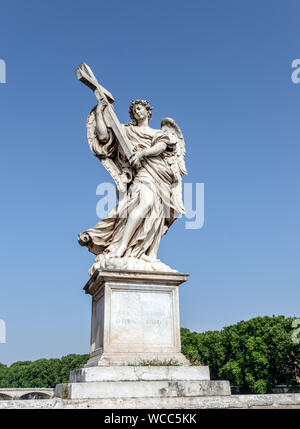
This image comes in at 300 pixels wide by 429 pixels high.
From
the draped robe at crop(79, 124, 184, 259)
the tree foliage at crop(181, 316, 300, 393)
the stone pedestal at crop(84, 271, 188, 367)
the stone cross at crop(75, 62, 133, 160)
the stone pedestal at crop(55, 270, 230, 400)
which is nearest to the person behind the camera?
the stone pedestal at crop(55, 270, 230, 400)

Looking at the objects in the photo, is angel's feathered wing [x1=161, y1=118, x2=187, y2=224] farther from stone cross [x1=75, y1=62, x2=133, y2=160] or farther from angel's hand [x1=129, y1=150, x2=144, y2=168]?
stone cross [x1=75, y1=62, x2=133, y2=160]

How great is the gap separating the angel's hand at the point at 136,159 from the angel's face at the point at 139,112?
117 centimetres

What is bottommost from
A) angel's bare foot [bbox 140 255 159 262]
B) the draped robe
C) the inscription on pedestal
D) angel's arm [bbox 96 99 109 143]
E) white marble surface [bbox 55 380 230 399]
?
white marble surface [bbox 55 380 230 399]

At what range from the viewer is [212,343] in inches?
1644

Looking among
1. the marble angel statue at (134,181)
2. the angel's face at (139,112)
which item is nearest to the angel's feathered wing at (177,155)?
the marble angel statue at (134,181)

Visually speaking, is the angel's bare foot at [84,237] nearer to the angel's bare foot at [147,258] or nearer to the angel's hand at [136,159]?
the angel's bare foot at [147,258]

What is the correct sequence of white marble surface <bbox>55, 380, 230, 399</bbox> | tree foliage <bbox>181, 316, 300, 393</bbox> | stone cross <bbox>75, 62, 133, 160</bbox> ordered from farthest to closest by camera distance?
tree foliage <bbox>181, 316, 300, 393</bbox>, stone cross <bbox>75, 62, 133, 160</bbox>, white marble surface <bbox>55, 380, 230, 399</bbox>

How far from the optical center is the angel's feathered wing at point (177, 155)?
8977 mm

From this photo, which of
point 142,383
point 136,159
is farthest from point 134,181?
point 142,383

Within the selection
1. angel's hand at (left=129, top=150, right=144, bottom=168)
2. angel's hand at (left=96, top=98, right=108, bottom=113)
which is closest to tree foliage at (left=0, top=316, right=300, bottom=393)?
angel's hand at (left=129, top=150, right=144, bottom=168)

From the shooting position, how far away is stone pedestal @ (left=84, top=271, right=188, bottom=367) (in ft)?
22.9
